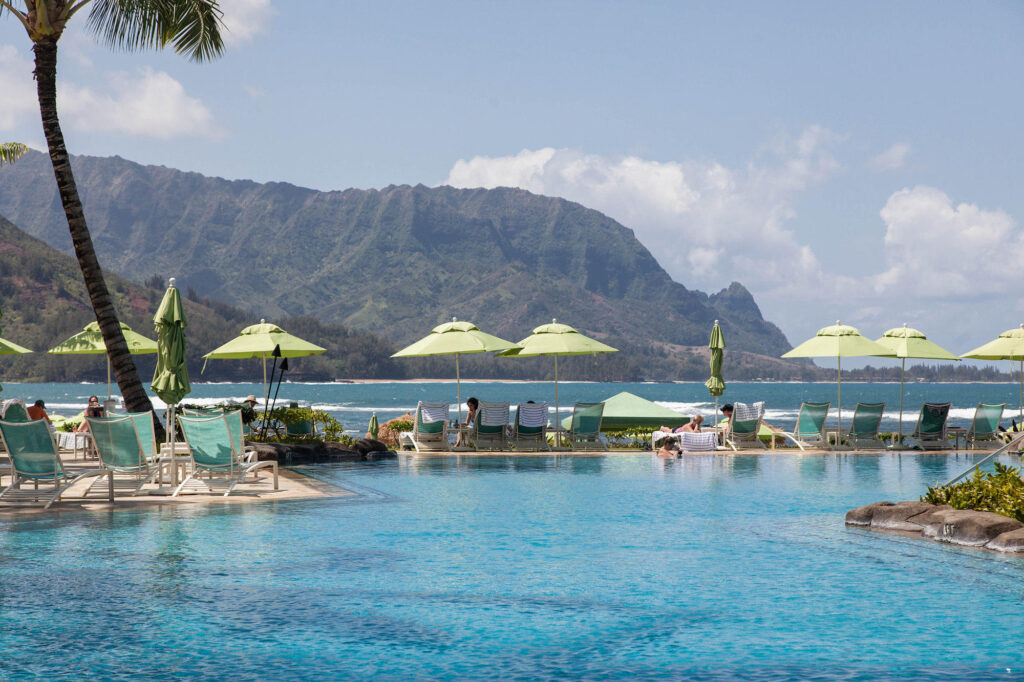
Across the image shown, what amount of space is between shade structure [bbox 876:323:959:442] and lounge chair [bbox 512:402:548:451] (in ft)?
23.9

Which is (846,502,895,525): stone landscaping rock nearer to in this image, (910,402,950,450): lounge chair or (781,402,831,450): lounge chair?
(781,402,831,450): lounge chair

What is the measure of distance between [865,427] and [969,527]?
10648mm

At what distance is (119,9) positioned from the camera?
14719 mm

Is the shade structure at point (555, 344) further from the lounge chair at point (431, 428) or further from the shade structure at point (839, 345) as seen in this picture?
the shade structure at point (839, 345)

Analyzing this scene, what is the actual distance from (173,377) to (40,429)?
2.23 metres

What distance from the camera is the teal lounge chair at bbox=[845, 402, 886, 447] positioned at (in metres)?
18.0

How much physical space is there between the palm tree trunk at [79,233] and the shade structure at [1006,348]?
15.6m

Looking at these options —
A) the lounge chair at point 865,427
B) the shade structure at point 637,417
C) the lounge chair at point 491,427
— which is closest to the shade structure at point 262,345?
the lounge chair at point 491,427

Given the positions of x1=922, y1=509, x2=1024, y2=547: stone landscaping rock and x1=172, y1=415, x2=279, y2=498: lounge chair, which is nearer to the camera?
x1=922, y1=509, x2=1024, y2=547: stone landscaping rock

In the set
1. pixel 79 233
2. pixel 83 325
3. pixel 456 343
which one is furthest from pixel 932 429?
pixel 83 325

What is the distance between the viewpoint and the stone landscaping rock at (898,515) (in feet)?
29.0

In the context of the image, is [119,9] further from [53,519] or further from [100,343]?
[53,519]

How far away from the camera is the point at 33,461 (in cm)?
962

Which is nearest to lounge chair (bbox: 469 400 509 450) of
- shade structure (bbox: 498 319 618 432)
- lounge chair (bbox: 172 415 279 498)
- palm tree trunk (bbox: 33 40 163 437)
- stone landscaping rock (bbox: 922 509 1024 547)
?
shade structure (bbox: 498 319 618 432)
